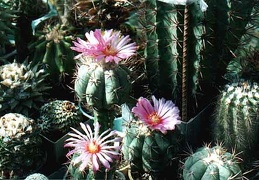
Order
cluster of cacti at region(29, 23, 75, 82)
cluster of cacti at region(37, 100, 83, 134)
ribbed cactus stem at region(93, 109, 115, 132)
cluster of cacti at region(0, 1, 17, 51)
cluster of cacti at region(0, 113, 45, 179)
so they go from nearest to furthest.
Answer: ribbed cactus stem at region(93, 109, 115, 132) → cluster of cacti at region(0, 113, 45, 179) → cluster of cacti at region(37, 100, 83, 134) → cluster of cacti at region(29, 23, 75, 82) → cluster of cacti at region(0, 1, 17, 51)

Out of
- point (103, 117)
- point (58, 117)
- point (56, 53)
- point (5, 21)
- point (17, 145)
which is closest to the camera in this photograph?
point (103, 117)

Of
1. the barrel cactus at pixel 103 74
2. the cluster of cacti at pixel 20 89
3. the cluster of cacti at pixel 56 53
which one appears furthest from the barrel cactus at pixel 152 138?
the cluster of cacti at pixel 56 53

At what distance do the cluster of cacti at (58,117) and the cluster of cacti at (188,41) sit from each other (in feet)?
1.32

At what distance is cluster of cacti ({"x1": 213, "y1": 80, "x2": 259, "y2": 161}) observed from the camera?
7.11ft

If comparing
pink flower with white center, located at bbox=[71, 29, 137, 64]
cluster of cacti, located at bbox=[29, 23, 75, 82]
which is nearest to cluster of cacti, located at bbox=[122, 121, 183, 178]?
pink flower with white center, located at bbox=[71, 29, 137, 64]

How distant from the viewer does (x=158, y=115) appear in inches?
77.7

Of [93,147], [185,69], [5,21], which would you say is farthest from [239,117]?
[5,21]

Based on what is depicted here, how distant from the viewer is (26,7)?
118 inches

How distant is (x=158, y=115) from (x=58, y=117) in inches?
25.4

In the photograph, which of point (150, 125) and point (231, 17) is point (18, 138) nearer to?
point (150, 125)

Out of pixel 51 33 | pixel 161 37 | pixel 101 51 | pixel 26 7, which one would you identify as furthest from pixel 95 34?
pixel 26 7

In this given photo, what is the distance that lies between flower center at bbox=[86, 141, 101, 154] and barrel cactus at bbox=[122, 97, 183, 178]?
172 mm

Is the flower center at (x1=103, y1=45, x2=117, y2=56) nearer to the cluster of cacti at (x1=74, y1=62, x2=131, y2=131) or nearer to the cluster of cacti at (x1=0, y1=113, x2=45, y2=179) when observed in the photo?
the cluster of cacti at (x1=74, y1=62, x2=131, y2=131)

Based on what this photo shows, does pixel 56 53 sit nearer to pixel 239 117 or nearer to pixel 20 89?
pixel 20 89
